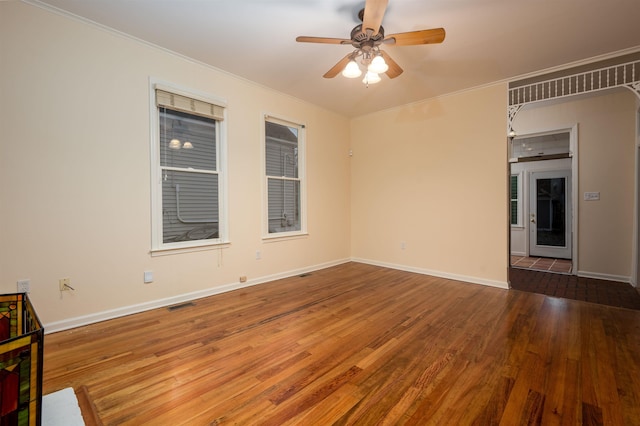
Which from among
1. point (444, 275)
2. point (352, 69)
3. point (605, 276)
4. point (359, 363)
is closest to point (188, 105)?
point (352, 69)

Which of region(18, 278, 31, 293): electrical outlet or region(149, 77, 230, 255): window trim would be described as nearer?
region(18, 278, 31, 293): electrical outlet

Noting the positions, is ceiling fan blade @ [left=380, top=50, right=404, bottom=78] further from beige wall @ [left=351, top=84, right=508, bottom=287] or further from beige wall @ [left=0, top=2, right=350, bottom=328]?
beige wall @ [left=0, top=2, right=350, bottom=328]

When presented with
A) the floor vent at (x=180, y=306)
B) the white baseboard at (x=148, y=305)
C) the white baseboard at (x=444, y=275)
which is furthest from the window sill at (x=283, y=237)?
the white baseboard at (x=444, y=275)

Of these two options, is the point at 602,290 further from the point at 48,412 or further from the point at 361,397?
the point at 48,412

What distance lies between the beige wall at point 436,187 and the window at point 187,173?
9.28 feet

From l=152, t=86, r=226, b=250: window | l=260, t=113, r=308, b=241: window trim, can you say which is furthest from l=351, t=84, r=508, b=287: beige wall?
l=152, t=86, r=226, b=250: window

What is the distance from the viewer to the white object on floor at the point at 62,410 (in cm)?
140

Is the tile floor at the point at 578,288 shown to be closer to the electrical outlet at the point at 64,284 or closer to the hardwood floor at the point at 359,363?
the hardwood floor at the point at 359,363

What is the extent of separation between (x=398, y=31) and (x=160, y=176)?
2934 millimetres

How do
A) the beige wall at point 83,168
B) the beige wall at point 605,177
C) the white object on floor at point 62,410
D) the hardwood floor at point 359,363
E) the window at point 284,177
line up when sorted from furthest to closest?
the window at point 284,177, the beige wall at point 605,177, the beige wall at point 83,168, the hardwood floor at point 359,363, the white object on floor at point 62,410

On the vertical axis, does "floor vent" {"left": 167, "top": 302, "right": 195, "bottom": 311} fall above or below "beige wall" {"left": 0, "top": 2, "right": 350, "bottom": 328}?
below

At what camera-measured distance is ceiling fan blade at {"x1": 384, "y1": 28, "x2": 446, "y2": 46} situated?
7.48ft

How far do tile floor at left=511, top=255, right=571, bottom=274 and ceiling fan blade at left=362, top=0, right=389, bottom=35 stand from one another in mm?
5161

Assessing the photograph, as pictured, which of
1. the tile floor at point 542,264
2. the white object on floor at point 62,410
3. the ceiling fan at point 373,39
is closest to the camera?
the white object on floor at point 62,410
